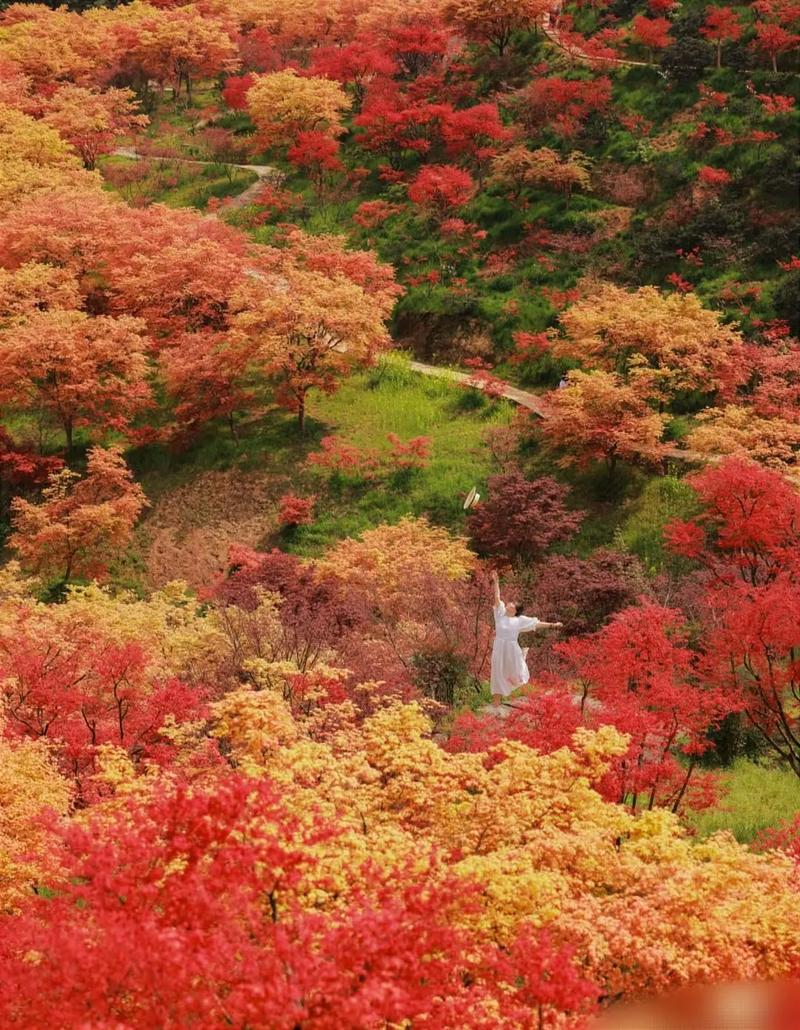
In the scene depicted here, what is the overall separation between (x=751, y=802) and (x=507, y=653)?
4.64 meters

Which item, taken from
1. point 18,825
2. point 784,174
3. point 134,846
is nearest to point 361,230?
point 784,174

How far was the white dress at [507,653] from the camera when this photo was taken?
52.1 ft

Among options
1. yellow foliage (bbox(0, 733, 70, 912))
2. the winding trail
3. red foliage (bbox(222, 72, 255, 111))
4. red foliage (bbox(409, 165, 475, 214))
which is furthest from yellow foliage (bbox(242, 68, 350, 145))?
yellow foliage (bbox(0, 733, 70, 912))

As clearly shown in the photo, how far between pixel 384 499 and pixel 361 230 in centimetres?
1776

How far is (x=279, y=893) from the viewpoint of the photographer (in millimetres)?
8836

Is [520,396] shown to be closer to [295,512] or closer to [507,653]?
[295,512]

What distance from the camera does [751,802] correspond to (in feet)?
53.4

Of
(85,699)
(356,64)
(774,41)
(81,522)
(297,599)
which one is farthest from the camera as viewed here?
(356,64)

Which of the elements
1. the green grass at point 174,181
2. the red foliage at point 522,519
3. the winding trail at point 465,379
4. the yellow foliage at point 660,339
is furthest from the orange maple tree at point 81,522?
the green grass at point 174,181

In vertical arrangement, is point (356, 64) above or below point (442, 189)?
above

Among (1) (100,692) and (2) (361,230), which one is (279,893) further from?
(2) (361,230)

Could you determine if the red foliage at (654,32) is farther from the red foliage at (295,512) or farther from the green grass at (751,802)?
the green grass at (751,802)

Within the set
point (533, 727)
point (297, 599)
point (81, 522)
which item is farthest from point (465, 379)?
point (533, 727)

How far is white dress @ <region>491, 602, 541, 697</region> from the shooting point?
15883 mm
